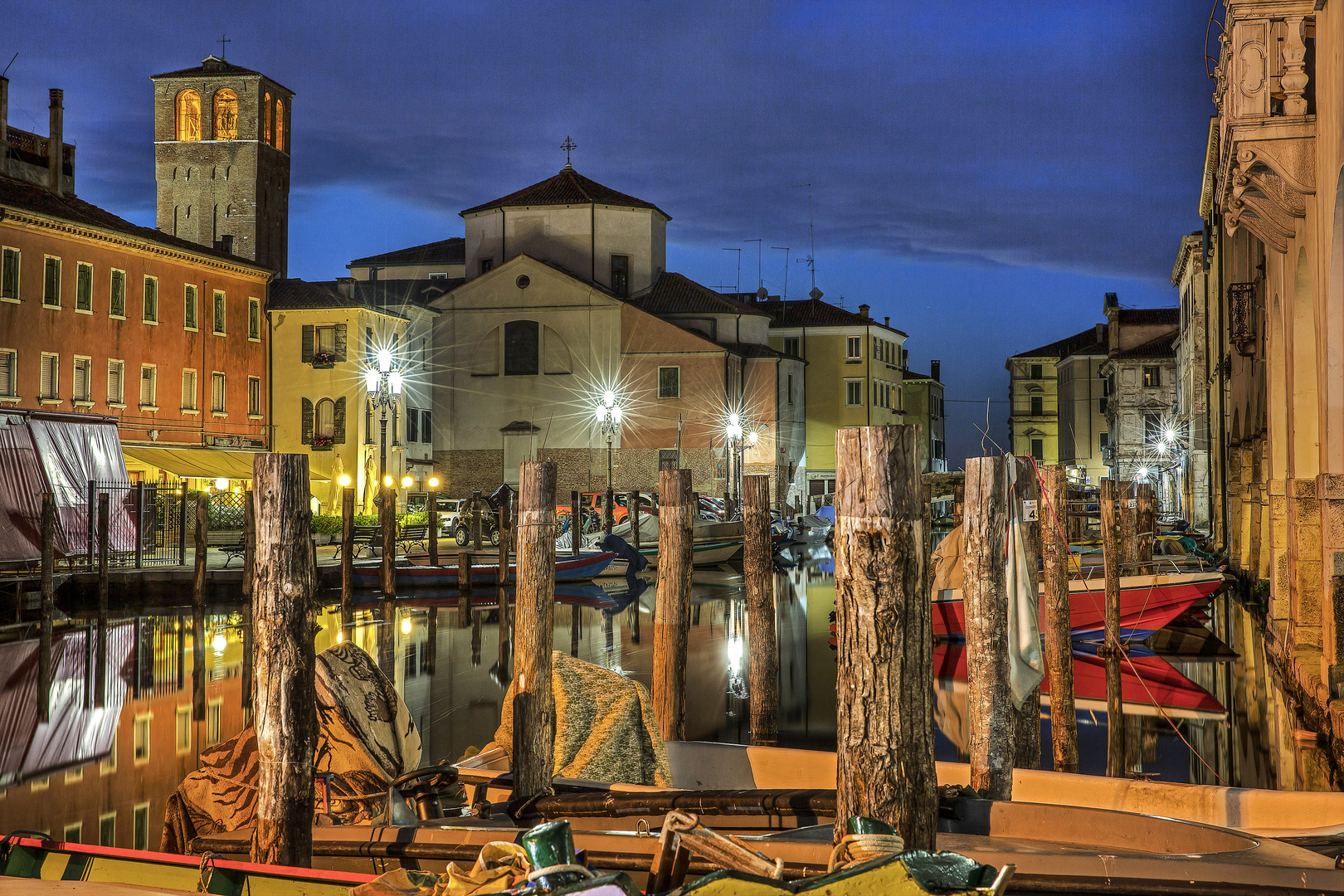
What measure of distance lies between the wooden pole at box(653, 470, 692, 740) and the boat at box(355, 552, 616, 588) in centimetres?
1100

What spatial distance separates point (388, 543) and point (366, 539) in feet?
23.7

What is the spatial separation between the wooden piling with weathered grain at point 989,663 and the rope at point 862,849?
339 cm

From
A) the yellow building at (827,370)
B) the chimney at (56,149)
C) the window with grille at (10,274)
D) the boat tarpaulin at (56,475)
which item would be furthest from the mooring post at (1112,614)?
the yellow building at (827,370)

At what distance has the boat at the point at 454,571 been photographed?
24391mm

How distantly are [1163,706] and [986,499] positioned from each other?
6207mm

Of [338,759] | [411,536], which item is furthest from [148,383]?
[338,759]

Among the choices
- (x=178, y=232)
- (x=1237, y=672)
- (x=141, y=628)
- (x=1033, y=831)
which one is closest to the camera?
(x=1033, y=831)

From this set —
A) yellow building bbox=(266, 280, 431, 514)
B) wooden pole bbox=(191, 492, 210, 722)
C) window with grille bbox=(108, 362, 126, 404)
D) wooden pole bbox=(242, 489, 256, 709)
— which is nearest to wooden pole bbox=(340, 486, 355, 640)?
wooden pole bbox=(242, 489, 256, 709)

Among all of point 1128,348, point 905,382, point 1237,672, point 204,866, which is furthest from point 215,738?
point 905,382

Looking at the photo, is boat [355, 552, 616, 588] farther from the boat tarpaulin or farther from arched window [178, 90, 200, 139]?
arched window [178, 90, 200, 139]

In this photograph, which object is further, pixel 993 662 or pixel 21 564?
pixel 21 564

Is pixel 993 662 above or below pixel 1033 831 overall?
above

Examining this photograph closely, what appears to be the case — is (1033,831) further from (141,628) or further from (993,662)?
(141,628)

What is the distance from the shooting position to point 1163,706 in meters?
13.1
